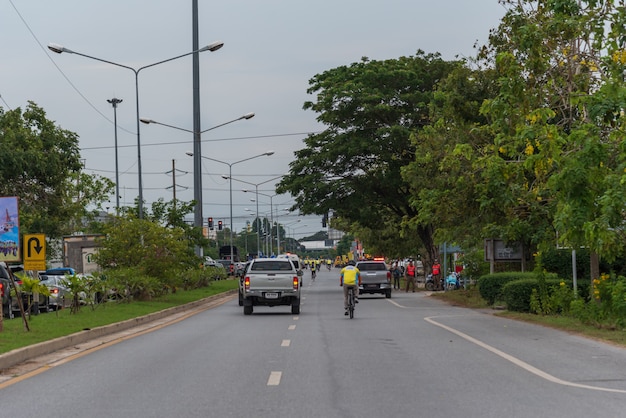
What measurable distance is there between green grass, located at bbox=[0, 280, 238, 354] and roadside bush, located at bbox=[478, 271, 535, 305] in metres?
11.1

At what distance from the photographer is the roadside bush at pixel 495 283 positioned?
108ft

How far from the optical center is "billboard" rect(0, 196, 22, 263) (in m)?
24.7

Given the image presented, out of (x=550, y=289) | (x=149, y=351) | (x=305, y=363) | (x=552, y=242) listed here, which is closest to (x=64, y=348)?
(x=149, y=351)

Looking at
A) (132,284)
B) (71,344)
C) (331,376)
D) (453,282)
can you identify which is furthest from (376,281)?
(331,376)

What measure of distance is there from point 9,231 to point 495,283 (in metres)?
16.9

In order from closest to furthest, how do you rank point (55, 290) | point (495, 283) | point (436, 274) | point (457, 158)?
point (457, 158), point (495, 283), point (55, 290), point (436, 274)

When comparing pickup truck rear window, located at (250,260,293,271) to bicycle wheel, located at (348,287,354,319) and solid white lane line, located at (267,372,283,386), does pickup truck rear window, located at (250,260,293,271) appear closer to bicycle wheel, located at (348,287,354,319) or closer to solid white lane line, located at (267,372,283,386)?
bicycle wheel, located at (348,287,354,319)

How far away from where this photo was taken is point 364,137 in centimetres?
5484

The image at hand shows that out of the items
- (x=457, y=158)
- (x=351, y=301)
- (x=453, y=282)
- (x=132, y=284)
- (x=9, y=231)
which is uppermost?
(x=457, y=158)

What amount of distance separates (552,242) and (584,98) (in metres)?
13.5

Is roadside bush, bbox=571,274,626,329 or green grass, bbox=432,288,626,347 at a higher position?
roadside bush, bbox=571,274,626,329

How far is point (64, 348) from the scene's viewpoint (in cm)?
1875

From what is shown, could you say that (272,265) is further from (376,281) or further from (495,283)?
(376,281)

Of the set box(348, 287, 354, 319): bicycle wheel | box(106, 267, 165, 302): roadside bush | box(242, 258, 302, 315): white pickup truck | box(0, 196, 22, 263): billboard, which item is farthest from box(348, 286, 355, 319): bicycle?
box(0, 196, 22, 263): billboard
